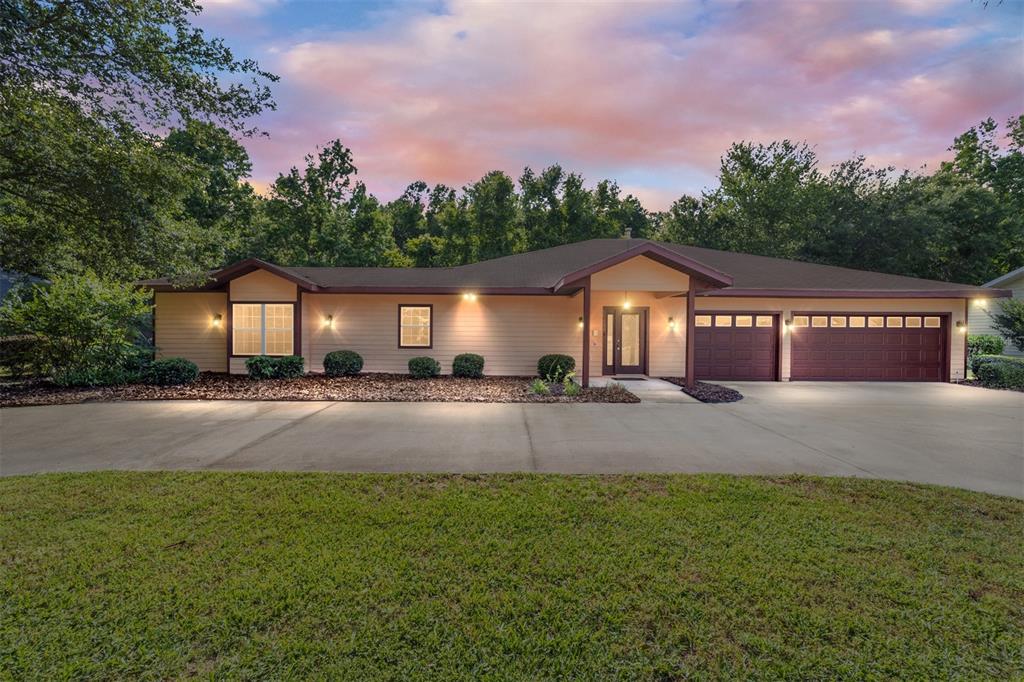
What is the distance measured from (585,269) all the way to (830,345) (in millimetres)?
8458

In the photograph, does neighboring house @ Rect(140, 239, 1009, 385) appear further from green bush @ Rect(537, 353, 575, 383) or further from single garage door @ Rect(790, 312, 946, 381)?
green bush @ Rect(537, 353, 575, 383)

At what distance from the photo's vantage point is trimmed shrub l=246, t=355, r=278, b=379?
1170 centimetres

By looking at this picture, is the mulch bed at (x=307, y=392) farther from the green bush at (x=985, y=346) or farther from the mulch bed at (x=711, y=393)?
the green bush at (x=985, y=346)

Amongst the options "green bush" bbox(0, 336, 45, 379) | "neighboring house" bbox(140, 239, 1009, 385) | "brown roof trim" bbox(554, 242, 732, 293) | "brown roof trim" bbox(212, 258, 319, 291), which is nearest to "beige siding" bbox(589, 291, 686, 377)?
"neighboring house" bbox(140, 239, 1009, 385)

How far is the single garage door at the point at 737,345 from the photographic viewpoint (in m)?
13.3

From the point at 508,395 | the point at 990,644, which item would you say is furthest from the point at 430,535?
the point at 508,395

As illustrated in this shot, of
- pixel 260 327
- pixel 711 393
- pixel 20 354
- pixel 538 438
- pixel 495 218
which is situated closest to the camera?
pixel 538 438

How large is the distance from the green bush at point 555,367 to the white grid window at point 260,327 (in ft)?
23.8

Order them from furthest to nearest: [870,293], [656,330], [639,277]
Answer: [656,330], [870,293], [639,277]

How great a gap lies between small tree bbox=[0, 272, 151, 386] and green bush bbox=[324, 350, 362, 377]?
15.0 ft

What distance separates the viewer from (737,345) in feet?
43.7

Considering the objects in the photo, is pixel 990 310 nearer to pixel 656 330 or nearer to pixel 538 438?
pixel 656 330

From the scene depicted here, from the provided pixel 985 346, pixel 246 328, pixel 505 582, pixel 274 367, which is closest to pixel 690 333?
pixel 505 582

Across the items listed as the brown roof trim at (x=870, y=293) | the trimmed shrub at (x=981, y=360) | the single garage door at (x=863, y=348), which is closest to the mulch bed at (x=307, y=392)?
the brown roof trim at (x=870, y=293)
